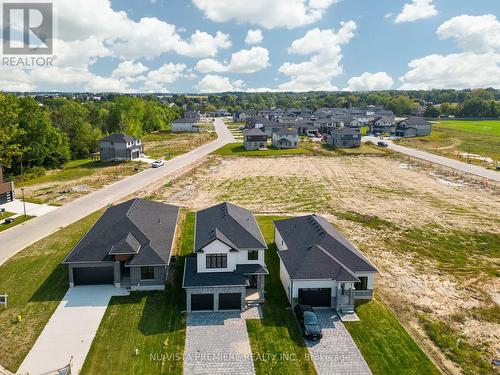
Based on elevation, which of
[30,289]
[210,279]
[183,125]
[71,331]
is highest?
[183,125]

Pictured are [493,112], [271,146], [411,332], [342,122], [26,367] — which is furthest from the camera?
[493,112]

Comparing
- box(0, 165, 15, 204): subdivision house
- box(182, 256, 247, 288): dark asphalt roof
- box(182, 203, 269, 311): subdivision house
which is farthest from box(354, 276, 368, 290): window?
box(0, 165, 15, 204): subdivision house

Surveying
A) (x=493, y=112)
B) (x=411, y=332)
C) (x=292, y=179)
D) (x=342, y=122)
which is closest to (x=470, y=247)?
(x=411, y=332)

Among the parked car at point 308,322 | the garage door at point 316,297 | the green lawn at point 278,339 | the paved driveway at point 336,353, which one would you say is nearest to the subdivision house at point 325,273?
the garage door at point 316,297

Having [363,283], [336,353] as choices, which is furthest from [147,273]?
[363,283]

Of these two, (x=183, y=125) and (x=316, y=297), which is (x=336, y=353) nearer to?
(x=316, y=297)

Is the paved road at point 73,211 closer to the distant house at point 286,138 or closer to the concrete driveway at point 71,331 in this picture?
the concrete driveway at point 71,331

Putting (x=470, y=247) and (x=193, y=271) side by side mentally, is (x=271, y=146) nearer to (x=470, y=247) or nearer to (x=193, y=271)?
(x=470, y=247)
